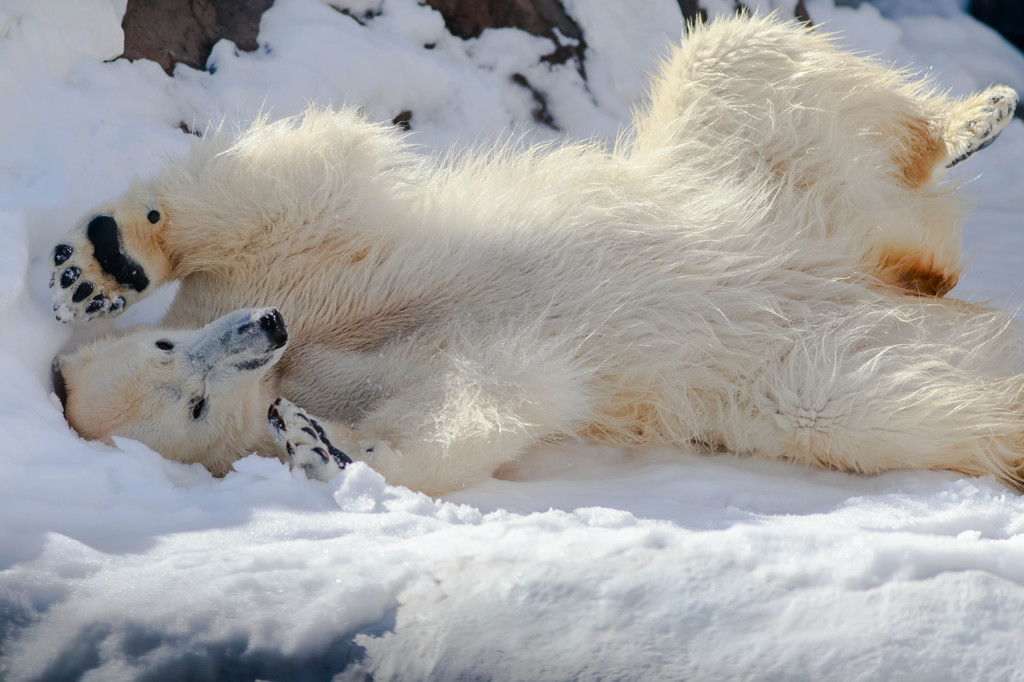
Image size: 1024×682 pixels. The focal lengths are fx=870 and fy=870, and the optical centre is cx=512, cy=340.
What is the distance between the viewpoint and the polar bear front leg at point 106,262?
7.63ft

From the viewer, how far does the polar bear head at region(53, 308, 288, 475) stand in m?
2.15

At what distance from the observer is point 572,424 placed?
255 cm

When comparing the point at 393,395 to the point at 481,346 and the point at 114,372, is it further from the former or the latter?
the point at 114,372

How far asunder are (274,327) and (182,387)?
0.30m

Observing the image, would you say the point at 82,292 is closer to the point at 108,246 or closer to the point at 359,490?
the point at 108,246

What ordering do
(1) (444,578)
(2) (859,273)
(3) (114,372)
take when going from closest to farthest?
1. (1) (444,578)
2. (3) (114,372)
3. (2) (859,273)

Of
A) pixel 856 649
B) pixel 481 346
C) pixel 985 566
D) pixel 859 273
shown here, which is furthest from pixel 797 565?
pixel 859 273

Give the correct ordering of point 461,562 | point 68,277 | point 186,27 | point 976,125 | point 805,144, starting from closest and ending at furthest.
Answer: point 461,562, point 68,277, point 805,144, point 976,125, point 186,27

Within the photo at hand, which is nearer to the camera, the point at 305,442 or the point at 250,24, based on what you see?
the point at 305,442

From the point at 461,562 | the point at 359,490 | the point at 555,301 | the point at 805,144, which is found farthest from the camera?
the point at 805,144

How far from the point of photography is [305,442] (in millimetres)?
2049

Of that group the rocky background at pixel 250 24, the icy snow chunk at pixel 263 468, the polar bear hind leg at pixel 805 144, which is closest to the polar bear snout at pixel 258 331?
the icy snow chunk at pixel 263 468

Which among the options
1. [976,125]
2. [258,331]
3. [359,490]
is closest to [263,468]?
[359,490]

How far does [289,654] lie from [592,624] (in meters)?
0.51
